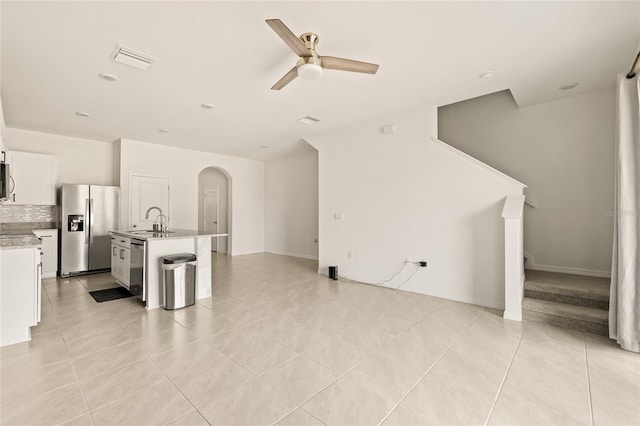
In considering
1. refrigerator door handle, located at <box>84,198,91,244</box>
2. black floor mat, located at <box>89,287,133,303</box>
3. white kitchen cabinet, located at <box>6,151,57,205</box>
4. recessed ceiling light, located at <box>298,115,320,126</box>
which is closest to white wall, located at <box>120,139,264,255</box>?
refrigerator door handle, located at <box>84,198,91,244</box>

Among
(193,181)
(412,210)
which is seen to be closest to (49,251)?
(193,181)

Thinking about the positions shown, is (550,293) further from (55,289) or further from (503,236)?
(55,289)

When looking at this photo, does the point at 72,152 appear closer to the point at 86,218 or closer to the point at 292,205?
the point at 86,218

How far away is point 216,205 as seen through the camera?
8.47 meters

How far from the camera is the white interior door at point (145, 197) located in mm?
6121

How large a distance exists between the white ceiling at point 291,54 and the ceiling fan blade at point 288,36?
24cm

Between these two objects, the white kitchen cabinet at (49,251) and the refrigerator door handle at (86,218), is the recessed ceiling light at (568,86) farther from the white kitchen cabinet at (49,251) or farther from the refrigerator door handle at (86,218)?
the white kitchen cabinet at (49,251)

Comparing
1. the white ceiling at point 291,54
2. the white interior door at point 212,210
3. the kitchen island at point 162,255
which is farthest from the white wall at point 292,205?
the kitchen island at point 162,255

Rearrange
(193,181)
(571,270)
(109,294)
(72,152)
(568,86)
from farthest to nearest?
(193,181) < (72,152) < (109,294) < (571,270) < (568,86)

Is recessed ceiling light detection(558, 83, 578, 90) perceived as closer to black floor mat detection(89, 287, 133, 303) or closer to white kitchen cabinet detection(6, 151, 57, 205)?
black floor mat detection(89, 287, 133, 303)

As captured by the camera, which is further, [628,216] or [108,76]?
[108,76]

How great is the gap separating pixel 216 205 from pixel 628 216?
8.40 metres

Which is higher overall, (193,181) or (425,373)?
(193,181)

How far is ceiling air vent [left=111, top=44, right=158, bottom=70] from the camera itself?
8.92 ft
